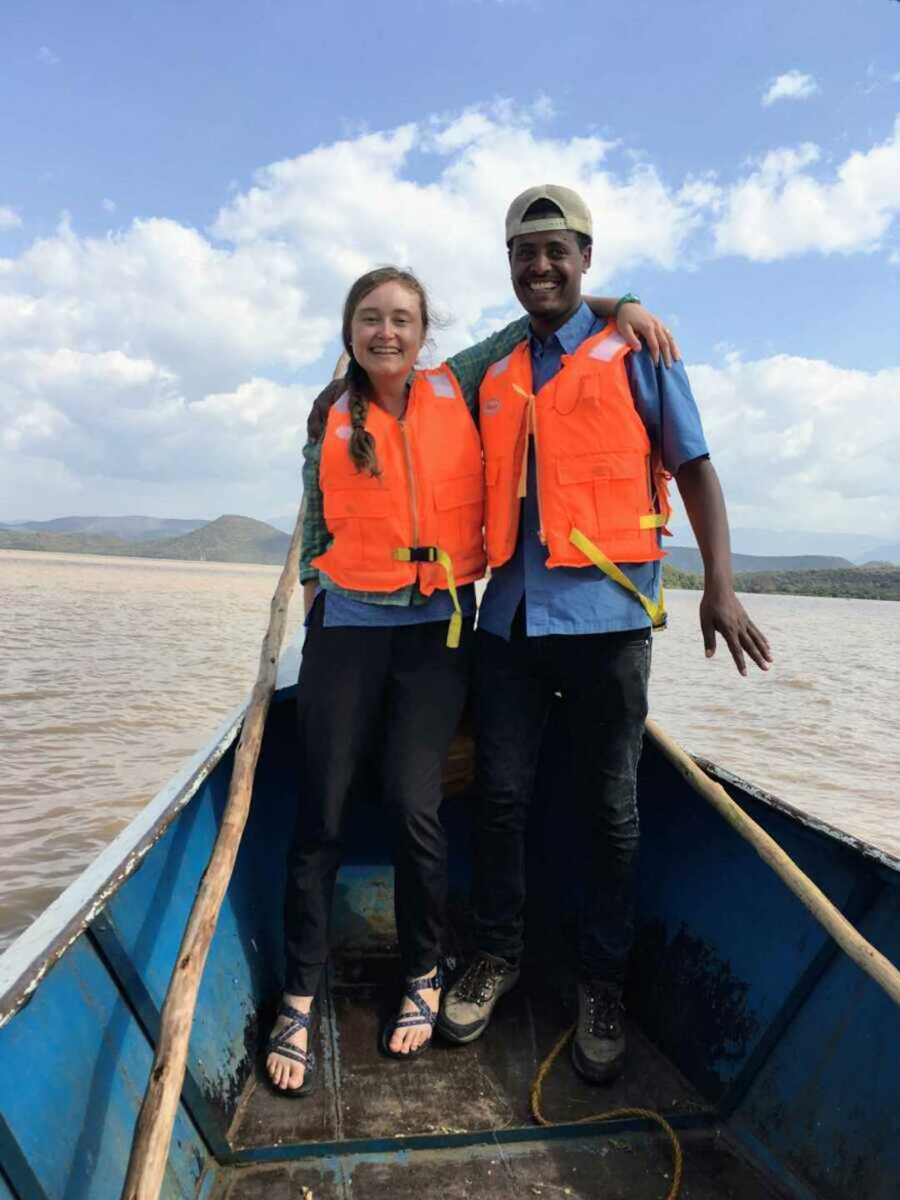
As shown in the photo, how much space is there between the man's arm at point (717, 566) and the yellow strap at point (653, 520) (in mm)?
100

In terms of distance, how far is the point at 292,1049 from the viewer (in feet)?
7.66

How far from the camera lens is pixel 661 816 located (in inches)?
111

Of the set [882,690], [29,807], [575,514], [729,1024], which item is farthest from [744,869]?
[882,690]

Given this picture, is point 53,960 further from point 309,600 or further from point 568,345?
point 568,345

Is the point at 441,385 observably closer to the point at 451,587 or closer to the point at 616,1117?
the point at 451,587

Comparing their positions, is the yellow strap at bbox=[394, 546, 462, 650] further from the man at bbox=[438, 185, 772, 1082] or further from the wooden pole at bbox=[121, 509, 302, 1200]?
the wooden pole at bbox=[121, 509, 302, 1200]

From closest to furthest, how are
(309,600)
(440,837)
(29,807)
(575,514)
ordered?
(575,514)
(440,837)
(309,600)
(29,807)

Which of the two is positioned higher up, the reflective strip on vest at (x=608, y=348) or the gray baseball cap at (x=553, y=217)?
the gray baseball cap at (x=553, y=217)

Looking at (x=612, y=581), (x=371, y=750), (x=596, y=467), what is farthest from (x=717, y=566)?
(x=371, y=750)

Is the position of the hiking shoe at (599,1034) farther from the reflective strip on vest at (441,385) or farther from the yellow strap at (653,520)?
the reflective strip on vest at (441,385)

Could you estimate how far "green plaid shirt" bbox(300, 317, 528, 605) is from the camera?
253 centimetres

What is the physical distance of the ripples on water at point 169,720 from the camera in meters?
5.63

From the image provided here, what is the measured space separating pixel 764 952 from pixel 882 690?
13.2 m

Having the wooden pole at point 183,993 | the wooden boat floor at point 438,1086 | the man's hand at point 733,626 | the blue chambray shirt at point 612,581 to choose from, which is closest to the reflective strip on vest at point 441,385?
the blue chambray shirt at point 612,581
